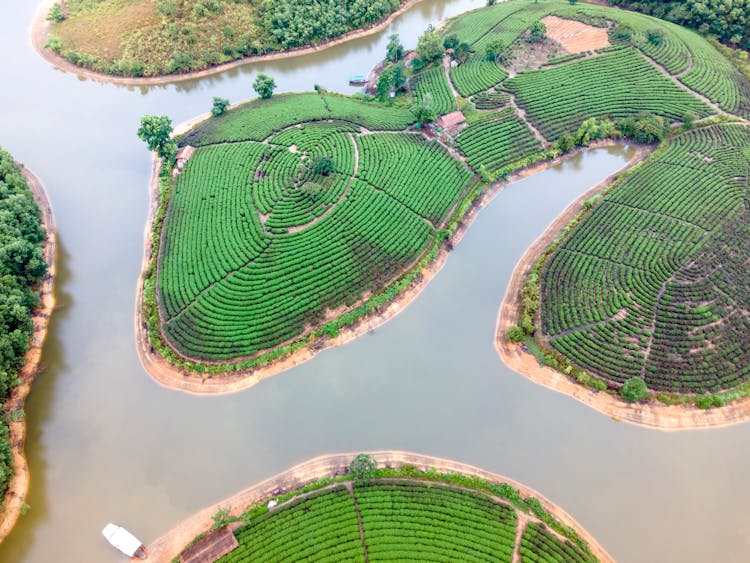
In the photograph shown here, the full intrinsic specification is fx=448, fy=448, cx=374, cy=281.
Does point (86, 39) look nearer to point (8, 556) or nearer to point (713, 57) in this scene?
point (8, 556)

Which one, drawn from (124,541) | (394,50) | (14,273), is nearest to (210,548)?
(124,541)

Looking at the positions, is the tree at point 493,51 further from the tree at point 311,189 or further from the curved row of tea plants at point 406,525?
the curved row of tea plants at point 406,525

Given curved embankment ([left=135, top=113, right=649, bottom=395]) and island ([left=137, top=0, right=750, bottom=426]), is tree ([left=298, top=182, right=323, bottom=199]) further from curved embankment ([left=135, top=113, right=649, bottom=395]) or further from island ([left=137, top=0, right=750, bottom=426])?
curved embankment ([left=135, top=113, right=649, bottom=395])

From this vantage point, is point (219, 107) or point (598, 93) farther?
point (219, 107)

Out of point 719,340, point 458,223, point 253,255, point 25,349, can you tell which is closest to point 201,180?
point 253,255

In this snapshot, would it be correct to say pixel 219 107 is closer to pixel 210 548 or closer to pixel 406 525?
pixel 210 548
